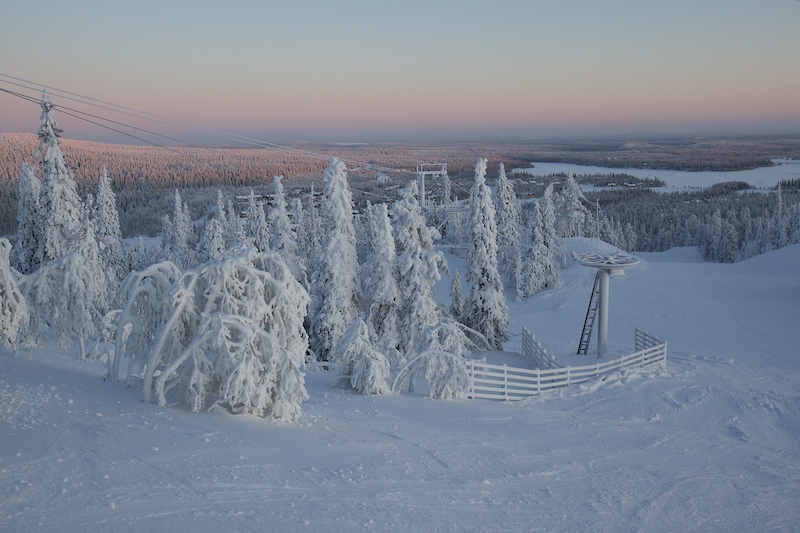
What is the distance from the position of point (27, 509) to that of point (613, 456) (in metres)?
10.5

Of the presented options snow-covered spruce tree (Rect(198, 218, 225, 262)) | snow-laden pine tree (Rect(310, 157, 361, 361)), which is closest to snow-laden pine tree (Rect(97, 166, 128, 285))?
snow-covered spruce tree (Rect(198, 218, 225, 262))

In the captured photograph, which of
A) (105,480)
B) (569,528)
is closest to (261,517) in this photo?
(105,480)

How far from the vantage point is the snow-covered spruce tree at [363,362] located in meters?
16.8

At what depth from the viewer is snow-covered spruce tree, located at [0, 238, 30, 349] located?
631 inches

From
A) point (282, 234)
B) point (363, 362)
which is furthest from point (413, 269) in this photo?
point (282, 234)

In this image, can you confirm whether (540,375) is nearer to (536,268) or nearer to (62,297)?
(62,297)

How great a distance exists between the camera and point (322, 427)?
12453 millimetres

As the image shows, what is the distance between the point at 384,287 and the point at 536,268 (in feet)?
95.9

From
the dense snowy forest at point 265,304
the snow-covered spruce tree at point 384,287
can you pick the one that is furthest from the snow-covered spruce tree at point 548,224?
the snow-covered spruce tree at point 384,287

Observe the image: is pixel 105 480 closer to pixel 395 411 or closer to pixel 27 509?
pixel 27 509

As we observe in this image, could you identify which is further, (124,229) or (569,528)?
(124,229)

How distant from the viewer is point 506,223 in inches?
1927

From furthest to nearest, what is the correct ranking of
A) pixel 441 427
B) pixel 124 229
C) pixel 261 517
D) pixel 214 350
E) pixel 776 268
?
pixel 124 229 → pixel 776 268 → pixel 441 427 → pixel 214 350 → pixel 261 517

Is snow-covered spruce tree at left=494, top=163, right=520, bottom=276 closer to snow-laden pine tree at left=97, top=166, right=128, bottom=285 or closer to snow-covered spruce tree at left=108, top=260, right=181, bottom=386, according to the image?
snow-laden pine tree at left=97, top=166, right=128, bottom=285
